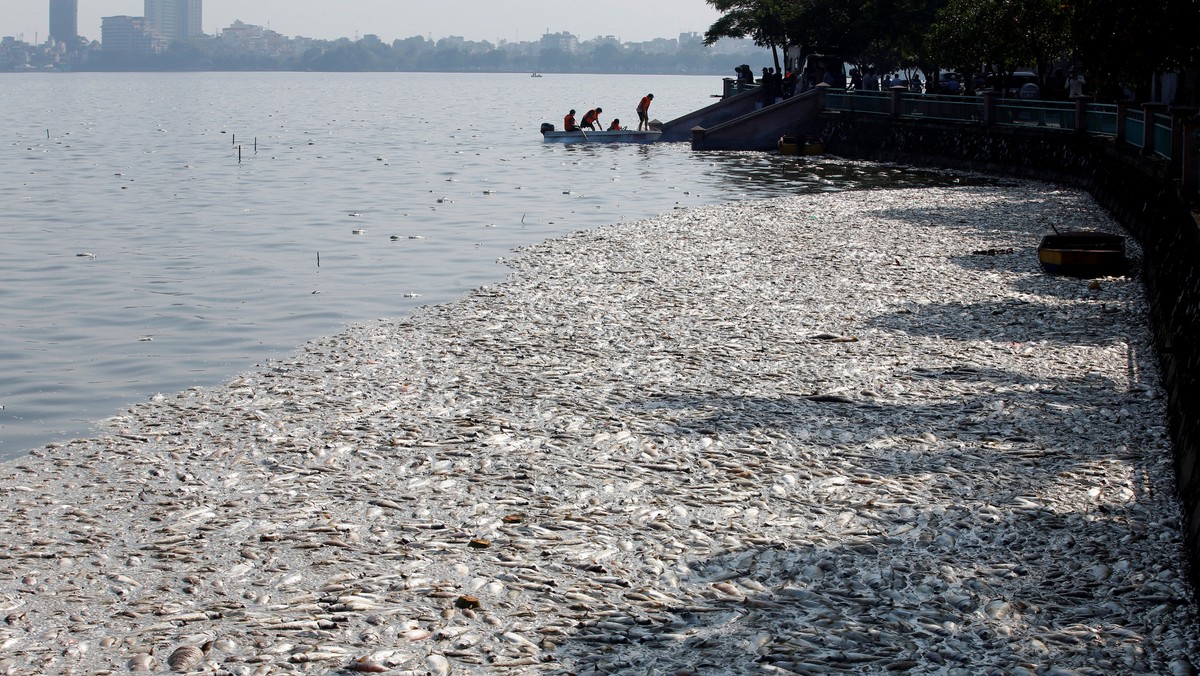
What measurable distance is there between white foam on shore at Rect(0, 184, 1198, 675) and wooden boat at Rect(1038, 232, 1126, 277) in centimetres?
262

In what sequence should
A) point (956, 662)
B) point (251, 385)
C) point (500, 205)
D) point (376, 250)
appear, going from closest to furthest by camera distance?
point (956, 662) → point (251, 385) → point (376, 250) → point (500, 205)

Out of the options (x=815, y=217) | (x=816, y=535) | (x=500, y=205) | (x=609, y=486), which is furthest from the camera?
(x=500, y=205)

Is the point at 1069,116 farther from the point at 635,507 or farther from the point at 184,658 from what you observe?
the point at 184,658

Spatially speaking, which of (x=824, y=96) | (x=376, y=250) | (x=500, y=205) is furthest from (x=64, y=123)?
(x=376, y=250)

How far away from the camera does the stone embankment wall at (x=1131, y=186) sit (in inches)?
377

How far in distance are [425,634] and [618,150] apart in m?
50.6

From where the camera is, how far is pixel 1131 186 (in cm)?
2330

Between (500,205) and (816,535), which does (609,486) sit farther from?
(500,205)

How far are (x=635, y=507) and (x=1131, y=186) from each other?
1746 centimetres

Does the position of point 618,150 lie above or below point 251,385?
above

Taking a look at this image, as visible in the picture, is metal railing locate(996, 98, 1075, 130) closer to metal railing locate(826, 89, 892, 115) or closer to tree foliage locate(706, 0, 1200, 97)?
tree foliage locate(706, 0, 1200, 97)

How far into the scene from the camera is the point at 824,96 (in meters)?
53.4

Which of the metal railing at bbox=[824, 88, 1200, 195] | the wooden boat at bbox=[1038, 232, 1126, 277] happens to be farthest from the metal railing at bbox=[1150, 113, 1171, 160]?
the wooden boat at bbox=[1038, 232, 1126, 277]

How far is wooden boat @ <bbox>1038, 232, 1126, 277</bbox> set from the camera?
18062 millimetres
